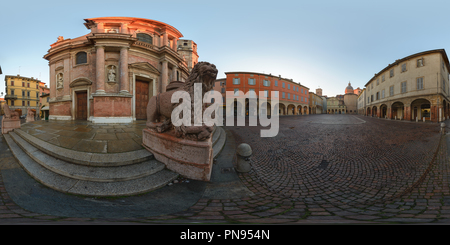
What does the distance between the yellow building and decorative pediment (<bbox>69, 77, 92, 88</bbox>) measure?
4889 centimetres

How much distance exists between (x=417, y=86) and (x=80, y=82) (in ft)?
127

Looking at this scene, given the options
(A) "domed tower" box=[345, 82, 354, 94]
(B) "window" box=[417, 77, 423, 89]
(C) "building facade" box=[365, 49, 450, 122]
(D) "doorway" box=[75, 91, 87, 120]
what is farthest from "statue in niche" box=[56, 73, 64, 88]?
(A) "domed tower" box=[345, 82, 354, 94]

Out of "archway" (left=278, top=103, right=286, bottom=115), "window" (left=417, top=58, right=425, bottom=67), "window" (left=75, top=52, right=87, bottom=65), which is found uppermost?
"window" (left=417, top=58, right=425, bottom=67)

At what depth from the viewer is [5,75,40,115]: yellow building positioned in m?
41.7

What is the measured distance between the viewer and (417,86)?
70.1 feet

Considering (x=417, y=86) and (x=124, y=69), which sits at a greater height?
→ (x=417, y=86)

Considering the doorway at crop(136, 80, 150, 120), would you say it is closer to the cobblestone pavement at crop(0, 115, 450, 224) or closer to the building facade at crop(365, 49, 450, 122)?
the cobblestone pavement at crop(0, 115, 450, 224)

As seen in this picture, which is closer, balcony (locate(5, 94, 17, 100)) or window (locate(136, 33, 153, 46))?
window (locate(136, 33, 153, 46))

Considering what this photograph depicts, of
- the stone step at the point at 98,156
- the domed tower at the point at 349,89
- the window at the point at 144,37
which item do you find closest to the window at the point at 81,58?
the window at the point at 144,37

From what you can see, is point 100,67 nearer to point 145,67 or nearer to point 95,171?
point 145,67

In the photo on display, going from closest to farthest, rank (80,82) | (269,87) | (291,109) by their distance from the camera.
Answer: (80,82)
(269,87)
(291,109)

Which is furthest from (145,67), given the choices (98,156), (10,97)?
(10,97)

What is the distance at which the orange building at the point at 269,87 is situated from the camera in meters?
32.0

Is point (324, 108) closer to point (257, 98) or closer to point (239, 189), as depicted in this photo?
point (257, 98)
